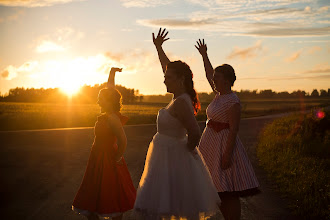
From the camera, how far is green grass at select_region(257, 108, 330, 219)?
654 centimetres

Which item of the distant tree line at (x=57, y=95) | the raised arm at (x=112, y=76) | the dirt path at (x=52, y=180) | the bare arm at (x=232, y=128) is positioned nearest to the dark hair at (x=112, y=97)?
the raised arm at (x=112, y=76)

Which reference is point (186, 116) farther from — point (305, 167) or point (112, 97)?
point (305, 167)

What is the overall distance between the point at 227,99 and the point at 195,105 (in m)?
0.53

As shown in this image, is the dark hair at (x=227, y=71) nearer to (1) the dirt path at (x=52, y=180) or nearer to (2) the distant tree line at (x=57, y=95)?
(1) the dirt path at (x=52, y=180)

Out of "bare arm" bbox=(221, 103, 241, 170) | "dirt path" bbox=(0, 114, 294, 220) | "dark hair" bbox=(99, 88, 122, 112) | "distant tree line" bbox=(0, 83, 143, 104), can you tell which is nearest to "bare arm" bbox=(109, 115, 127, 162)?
"dark hair" bbox=(99, 88, 122, 112)

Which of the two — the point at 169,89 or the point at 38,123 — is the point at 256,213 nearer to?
the point at 169,89

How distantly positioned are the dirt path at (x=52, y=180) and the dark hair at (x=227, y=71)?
237 centimetres

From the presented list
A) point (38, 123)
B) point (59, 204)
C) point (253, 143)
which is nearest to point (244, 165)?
point (59, 204)

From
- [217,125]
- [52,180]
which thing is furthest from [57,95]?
[217,125]

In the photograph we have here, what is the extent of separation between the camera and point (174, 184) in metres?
4.08

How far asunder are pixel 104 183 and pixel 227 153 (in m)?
1.49

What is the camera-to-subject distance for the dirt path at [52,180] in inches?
247

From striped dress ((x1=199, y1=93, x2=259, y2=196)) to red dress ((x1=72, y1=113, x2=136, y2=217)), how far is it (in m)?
1.09

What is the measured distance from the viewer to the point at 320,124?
672 inches
